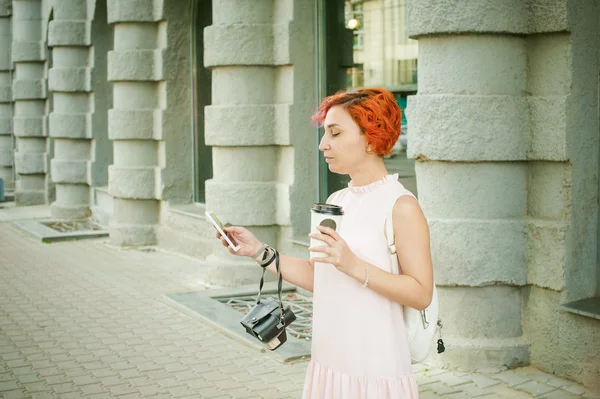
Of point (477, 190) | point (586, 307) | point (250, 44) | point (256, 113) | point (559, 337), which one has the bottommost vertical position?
point (559, 337)

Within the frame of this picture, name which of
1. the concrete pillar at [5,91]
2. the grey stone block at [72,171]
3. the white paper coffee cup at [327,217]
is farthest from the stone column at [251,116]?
the concrete pillar at [5,91]

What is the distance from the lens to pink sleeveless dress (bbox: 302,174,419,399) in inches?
130

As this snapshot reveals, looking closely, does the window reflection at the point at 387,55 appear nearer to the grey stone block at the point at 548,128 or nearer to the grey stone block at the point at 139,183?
the grey stone block at the point at 548,128

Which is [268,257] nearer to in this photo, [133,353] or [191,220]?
[133,353]

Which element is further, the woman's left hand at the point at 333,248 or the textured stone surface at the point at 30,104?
the textured stone surface at the point at 30,104

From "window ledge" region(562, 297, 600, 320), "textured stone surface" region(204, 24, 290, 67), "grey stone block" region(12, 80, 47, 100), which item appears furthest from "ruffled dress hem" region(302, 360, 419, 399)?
"grey stone block" region(12, 80, 47, 100)

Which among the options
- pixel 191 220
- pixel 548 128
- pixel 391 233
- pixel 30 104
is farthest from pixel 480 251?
pixel 30 104

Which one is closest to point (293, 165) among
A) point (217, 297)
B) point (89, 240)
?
point (217, 297)

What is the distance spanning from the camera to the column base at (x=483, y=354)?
645 centimetres

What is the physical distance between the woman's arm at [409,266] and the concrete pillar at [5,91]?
20657 mm

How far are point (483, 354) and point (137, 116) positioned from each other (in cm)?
763

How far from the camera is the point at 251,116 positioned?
9.62 meters

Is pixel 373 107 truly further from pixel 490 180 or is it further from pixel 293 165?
pixel 293 165

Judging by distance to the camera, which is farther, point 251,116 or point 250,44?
point 251,116
